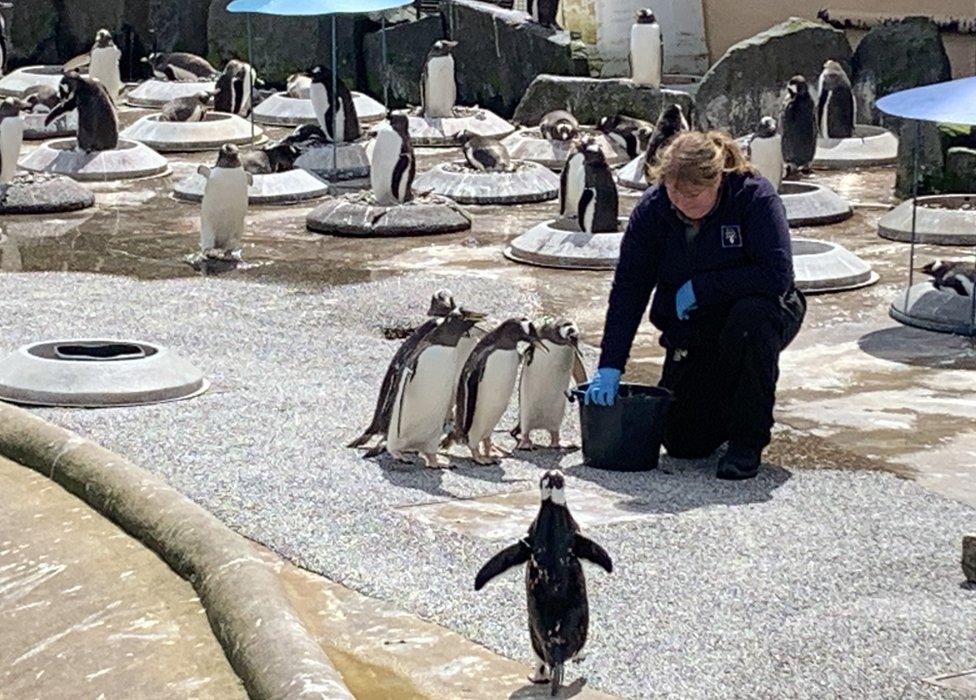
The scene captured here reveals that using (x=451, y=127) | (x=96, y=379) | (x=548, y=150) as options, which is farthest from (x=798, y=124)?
(x=96, y=379)

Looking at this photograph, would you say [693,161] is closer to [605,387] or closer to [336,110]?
[605,387]

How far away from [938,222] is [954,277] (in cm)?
242

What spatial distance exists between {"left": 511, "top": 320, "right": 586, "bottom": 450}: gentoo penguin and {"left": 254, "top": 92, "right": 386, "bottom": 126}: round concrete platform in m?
11.6

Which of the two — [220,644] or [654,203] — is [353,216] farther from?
[220,644]

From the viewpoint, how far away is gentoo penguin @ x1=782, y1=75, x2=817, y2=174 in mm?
14445

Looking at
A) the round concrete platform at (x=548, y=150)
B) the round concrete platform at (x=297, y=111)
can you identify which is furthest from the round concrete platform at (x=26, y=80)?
the round concrete platform at (x=548, y=150)

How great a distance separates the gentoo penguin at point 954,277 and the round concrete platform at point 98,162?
7.35 metres

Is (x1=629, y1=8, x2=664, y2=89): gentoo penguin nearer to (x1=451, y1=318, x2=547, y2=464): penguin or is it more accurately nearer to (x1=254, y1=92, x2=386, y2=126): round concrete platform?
(x1=254, y1=92, x2=386, y2=126): round concrete platform

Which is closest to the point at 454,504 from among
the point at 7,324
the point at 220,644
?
the point at 220,644

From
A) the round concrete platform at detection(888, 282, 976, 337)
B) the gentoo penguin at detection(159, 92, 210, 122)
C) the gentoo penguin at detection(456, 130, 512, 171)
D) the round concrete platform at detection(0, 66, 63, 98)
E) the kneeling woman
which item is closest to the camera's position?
the kneeling woman

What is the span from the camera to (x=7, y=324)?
951cm

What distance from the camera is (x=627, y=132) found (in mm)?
15359

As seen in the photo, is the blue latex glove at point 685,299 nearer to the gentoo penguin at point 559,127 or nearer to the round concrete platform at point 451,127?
the gentoo penguin at point 559,127

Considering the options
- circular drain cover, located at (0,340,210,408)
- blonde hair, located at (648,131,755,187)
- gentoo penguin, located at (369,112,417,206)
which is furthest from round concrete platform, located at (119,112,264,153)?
blonde hair, located at (648,131,755,187)
